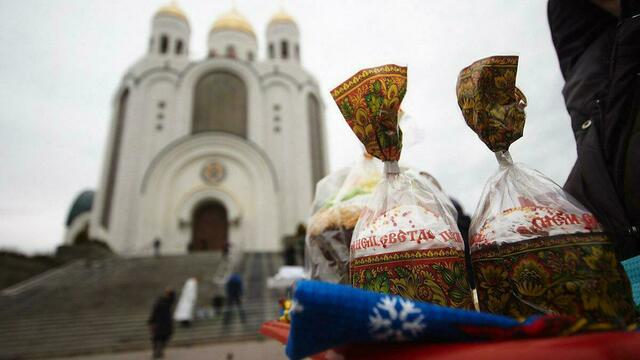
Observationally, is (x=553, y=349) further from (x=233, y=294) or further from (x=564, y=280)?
(x=233, y=294)

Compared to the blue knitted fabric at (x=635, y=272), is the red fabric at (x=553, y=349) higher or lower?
lower

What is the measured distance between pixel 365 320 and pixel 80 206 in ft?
116

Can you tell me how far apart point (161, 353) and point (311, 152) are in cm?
1824

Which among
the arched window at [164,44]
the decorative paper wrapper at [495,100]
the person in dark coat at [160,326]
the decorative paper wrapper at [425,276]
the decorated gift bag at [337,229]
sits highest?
the arched window at [164,44]

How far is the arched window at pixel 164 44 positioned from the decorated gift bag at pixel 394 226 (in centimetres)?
2777

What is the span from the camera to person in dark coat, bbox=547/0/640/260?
1.26 metres

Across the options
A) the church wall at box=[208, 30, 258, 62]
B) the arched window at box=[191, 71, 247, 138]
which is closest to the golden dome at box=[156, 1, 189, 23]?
the church wall at box=[208, 30, 258, 62]

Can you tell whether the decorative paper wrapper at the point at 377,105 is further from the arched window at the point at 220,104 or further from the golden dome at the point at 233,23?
the golden dome at the point at 233,23

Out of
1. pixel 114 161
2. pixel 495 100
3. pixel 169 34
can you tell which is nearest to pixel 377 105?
pixel 495 100

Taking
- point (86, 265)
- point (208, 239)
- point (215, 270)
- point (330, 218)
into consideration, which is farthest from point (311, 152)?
point (330, 218)

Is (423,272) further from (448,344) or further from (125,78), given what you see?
(125,78)

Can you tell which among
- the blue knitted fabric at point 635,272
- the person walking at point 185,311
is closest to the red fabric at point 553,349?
the blue knitted fabric at point 635,272

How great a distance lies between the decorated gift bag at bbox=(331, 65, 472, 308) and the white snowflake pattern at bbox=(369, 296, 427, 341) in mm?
251

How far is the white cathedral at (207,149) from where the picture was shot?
19.7 meters
